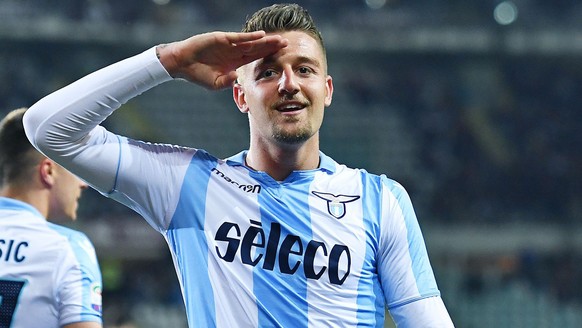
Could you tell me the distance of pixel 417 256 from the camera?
2.45 metres

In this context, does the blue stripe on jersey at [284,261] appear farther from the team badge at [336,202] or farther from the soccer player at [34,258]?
the soccer player at [34,258]

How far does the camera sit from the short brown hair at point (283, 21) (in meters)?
2.59

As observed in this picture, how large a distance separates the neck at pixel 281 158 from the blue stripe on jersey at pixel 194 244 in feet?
0.53

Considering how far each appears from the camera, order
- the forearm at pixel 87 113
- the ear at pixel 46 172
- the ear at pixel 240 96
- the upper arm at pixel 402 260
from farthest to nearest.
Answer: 1. the ear at pixel 46 172
2. the ear at pixel 240 96
3. the upper arm at pixel 402 260
4. the forearm at pixel 87 113

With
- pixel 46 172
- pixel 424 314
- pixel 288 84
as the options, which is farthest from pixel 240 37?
pixel 46 172

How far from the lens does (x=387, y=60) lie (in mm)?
16500

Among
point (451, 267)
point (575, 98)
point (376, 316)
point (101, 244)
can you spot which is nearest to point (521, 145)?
point (575, 98)

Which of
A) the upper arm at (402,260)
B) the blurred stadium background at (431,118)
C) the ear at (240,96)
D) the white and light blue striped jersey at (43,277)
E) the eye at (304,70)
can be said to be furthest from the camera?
the blurred stadium background at (431,118)

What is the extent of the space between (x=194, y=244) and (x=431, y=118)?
45.2 feet

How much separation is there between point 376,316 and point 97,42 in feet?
44.6

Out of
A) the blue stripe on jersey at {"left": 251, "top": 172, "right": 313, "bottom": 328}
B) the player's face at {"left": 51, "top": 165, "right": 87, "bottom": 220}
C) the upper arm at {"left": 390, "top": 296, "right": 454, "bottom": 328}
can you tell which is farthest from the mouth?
the player's face at {"left": 51, "top": 165, "right": 87, "bottom": 220}

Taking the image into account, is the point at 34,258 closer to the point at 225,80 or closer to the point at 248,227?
the point at 248,227

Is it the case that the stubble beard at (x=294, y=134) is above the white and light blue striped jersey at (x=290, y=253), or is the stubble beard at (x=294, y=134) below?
above

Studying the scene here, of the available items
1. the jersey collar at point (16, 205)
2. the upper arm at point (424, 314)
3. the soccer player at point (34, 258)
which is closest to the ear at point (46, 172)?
the soccer player at point (34, 258)
